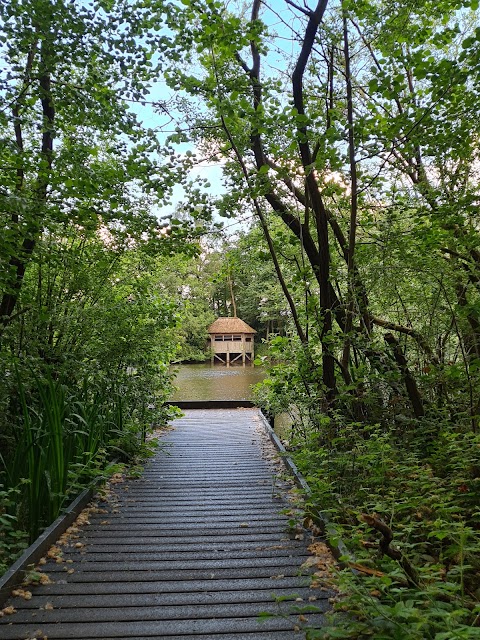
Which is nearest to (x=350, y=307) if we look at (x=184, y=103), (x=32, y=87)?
(x=184, y=103)

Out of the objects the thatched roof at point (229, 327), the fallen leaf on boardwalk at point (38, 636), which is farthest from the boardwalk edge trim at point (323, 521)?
the thatched roof at point (229, 327)

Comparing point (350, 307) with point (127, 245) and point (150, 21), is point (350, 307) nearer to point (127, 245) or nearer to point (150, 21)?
point (127, 245)

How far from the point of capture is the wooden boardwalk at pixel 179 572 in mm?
1910

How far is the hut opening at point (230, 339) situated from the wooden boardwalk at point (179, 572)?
832 inches

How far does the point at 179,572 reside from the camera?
2438 millimetres

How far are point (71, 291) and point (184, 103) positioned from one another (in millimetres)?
2147

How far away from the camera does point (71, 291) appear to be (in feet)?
16.7

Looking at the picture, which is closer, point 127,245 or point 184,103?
point 184,103

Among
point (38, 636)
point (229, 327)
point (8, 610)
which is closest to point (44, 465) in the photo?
point (8, 610)

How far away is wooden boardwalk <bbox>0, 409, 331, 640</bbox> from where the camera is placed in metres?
1.91

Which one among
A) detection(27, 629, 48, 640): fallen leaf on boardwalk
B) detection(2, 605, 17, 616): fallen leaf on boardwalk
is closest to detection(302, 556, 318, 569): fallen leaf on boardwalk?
detection(27, 629, 48, 640): fallen leaf on boardwalk

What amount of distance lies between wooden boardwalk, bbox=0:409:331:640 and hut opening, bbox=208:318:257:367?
21.1 m

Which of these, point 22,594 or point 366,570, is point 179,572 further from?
point 366,570

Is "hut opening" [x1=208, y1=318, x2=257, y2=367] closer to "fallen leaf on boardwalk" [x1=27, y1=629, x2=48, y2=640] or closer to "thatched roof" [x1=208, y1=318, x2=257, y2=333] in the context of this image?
"thatched roof" [x1=208, y1=318, x2=257, y2=333]
